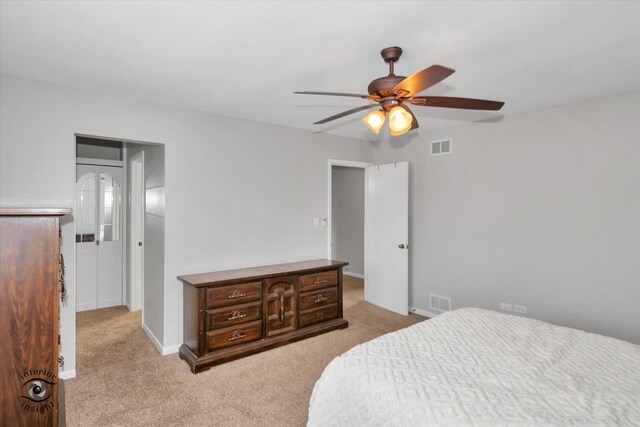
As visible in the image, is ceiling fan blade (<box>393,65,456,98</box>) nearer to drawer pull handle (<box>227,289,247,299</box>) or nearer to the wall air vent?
drawer pull handle (<box>227,289,247,299</box>)

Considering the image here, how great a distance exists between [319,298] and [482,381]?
2.38m

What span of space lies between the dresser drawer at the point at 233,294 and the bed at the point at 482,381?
157cm

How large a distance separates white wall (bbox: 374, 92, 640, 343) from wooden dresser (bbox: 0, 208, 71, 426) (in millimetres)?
3815

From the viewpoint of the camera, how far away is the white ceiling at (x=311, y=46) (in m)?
1.73

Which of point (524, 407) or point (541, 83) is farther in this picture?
point (541, 83)

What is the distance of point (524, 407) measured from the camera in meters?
1.37

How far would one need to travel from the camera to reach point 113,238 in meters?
4.79

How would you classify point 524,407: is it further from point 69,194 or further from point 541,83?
point 69,194

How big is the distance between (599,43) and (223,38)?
2247 millimetres

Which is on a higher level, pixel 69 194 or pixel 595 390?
pixel 69 194

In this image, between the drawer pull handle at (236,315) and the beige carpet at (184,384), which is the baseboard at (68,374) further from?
the drawer pull handle at (236,315)

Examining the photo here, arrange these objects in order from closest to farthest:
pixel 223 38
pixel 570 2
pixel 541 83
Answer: pixel 570 2 → pixel 223 38 → pixel 541 83

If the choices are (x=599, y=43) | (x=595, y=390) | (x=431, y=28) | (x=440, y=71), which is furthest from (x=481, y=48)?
(x=595, y=390)

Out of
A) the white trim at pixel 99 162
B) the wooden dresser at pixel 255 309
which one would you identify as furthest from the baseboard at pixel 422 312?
the white trim at pixel 99 162
